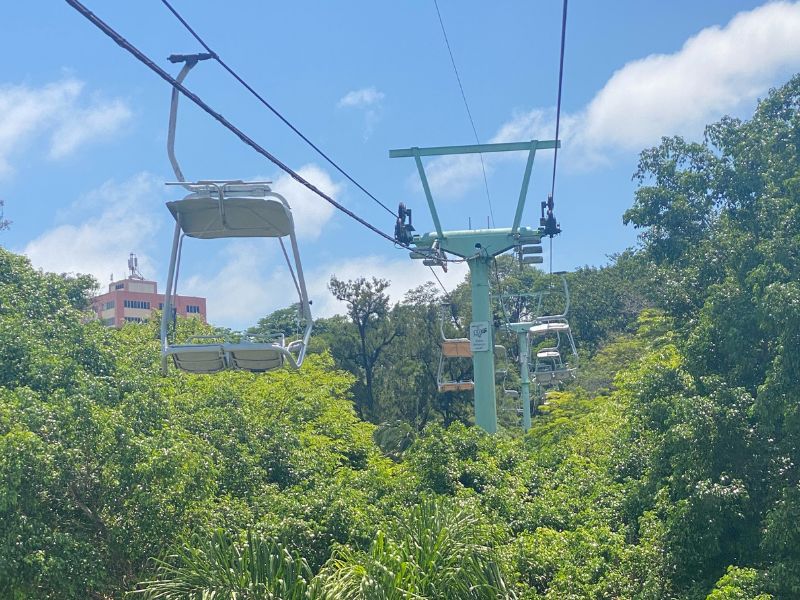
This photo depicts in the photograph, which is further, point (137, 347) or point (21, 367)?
point (137, 347)

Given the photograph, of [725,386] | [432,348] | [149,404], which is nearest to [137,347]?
[149,404]

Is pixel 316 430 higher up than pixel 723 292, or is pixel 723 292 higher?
pixel 723 292

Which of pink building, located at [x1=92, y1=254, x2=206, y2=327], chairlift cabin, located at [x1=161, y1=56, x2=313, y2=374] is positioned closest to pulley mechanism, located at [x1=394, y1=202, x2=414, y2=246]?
chairlift cabin, located at [x1=161, y1=56, x2=313, y2=374]

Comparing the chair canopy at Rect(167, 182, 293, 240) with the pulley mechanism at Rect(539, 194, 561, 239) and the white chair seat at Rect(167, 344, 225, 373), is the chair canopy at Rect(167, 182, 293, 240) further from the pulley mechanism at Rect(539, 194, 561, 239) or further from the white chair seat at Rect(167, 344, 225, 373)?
the pulley mechanism at Rect(539, 194, 561, 239)

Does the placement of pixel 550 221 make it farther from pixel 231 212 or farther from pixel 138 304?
pixel 138 304

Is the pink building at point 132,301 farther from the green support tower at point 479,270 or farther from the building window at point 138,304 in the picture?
the green support tower at point 479,270

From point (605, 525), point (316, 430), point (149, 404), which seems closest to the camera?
A: point (605, 525)

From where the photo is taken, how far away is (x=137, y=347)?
2844cm

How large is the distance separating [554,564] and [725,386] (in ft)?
11.6

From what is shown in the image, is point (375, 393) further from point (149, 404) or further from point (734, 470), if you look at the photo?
point (734, 470)

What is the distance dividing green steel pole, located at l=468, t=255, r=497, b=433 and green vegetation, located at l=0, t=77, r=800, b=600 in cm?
263

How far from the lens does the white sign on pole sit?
23.7 m

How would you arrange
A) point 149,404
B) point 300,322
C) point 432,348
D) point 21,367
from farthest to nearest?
point 432,348
point 21,367
point 149,404
point 300,322

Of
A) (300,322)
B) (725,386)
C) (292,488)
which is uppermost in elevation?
(300,322)
